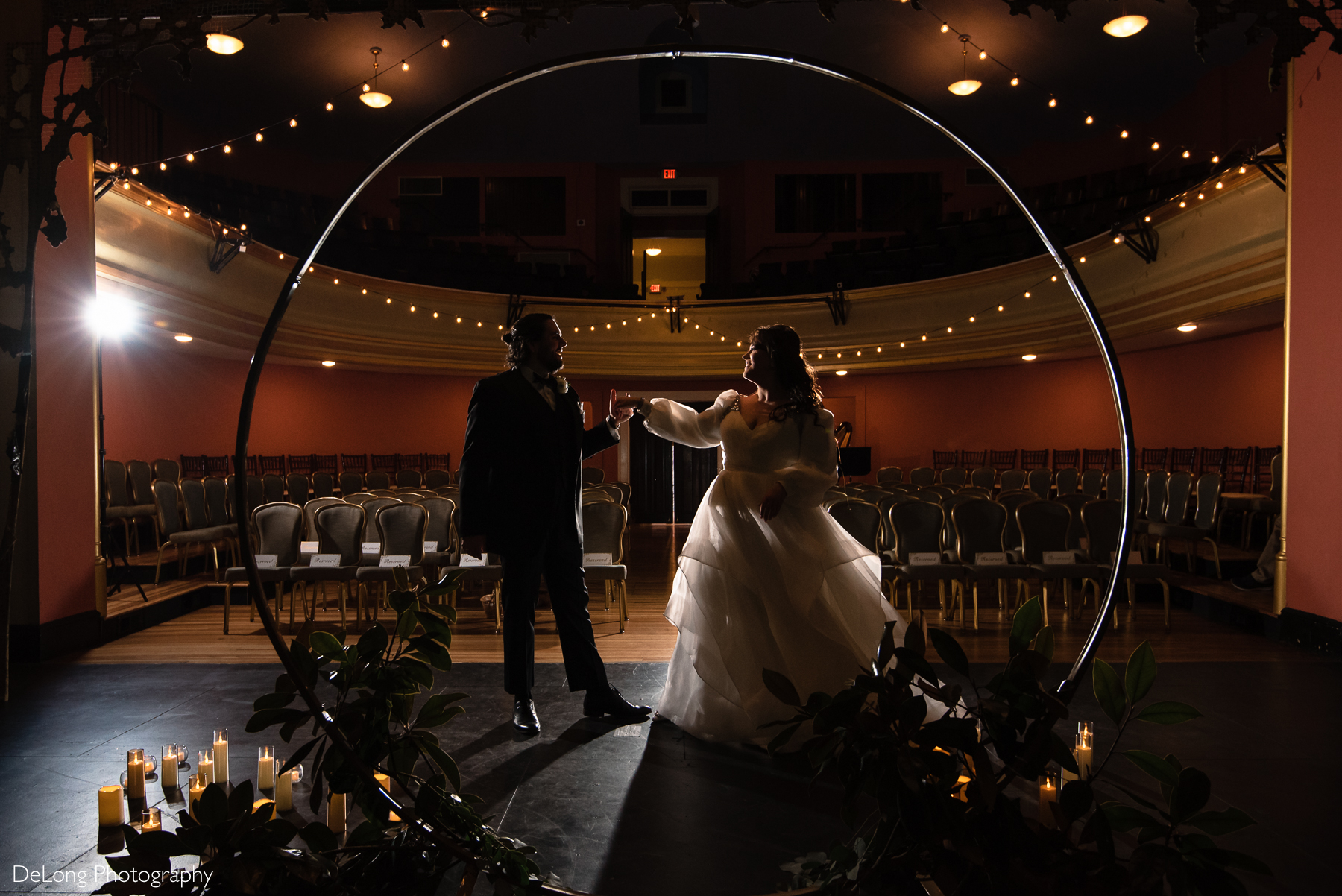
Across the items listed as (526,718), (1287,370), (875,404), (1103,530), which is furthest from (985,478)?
(526,718)

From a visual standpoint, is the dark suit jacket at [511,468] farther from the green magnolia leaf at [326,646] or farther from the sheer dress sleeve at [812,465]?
the green magnolia leaf at [326,646]

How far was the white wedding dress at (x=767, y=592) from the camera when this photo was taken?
2789 mm

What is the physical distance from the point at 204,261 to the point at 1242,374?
42.7ft

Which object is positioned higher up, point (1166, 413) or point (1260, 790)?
point (1166, 413)

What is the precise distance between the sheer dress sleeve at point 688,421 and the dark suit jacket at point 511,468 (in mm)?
419

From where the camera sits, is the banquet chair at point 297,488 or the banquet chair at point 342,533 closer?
the banquet chair at point 342,533

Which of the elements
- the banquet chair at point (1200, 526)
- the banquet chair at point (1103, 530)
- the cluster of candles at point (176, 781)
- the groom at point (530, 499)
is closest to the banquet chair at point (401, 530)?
the groom at point (530, 499)

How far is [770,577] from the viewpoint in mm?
2826

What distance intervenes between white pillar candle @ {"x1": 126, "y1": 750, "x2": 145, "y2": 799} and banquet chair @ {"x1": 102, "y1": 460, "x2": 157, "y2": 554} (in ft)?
19.2

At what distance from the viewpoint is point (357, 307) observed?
37.1ft

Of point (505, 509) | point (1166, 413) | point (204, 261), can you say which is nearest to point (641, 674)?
point (505, 509)

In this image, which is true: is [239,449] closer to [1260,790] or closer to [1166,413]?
[1260,790]

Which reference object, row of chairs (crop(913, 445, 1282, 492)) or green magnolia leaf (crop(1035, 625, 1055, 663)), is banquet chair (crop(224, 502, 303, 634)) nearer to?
green magnolia leaf (crop(1035, 625, 1055, 663))

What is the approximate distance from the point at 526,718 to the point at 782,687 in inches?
72.6
